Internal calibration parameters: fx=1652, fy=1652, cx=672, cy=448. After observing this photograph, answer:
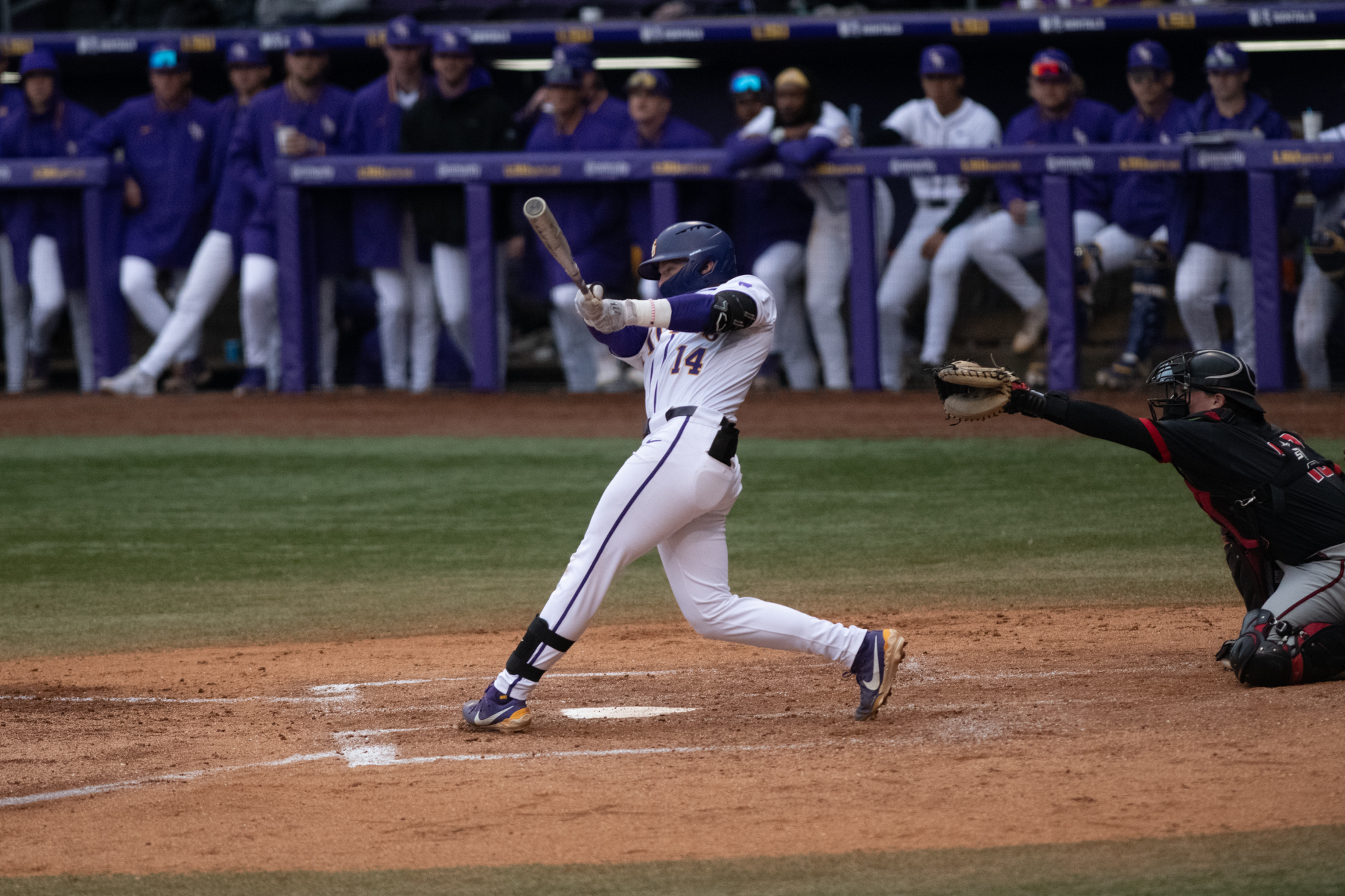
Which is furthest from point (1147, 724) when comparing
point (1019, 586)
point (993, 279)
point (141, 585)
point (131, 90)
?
point (131, 90)

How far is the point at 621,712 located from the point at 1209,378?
1949mm

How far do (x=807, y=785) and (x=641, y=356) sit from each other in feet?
4.63

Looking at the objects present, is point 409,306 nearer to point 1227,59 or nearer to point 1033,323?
point 1033,323

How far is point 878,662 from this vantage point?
4508 millimetres

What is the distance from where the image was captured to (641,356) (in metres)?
4.77

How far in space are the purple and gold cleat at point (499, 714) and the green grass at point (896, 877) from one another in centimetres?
113

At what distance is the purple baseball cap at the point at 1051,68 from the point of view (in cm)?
1052

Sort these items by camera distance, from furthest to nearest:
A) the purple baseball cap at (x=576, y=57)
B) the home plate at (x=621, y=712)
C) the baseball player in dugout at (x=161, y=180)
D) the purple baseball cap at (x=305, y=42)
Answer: the baseball player in dugout at (x=161, y=180) < the purple baseball cap at (x=305, y=42) < the purple baseball cap at (x=576, y=57) < the home plate at (x=621, y=712)

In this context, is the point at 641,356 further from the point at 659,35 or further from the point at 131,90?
the point at 131,90

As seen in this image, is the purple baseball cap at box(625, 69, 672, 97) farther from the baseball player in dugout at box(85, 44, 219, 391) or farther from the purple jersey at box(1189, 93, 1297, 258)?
the purple jersey at box(1189, 93, 1297, 258)

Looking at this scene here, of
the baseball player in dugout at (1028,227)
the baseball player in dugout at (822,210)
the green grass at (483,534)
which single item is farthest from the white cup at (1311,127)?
the green grass at (483,534)

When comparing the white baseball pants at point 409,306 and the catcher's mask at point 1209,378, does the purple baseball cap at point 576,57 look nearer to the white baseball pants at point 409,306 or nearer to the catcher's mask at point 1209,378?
the white baseball pants at point 409,306

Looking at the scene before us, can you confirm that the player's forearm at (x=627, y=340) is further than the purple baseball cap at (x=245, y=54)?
No

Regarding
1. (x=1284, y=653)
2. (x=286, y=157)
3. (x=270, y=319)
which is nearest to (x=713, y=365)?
(x=1284, y=653)
